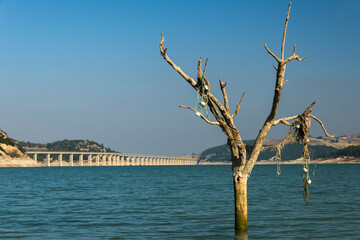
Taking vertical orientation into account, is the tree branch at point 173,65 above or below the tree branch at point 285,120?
above

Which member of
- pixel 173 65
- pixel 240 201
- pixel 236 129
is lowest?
pixel 240 201

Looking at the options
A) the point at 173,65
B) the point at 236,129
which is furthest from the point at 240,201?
the point at 173,65

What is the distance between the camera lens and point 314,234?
2247cm

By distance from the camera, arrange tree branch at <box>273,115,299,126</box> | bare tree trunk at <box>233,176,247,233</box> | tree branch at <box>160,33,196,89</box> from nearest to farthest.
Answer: tree branch at <box>160,33,196,89</box>, bare tree trunk at <box>233,176,247,233</box>, tree branch at <box>273,115,299,126</box>

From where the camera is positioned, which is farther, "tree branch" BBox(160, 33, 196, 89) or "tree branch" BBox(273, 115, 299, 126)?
"tree branch" BBox(273, 115, 299, 126)

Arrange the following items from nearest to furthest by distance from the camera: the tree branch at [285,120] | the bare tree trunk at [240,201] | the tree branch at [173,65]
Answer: the tree branch at [173,65] → the bare tree trunk at [240,201] → the tree branch at [285,120]

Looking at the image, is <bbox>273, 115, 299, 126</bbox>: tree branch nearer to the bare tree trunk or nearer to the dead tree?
the dead tree

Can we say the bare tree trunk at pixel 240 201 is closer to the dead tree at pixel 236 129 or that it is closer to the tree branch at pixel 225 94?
the dead tree at pixel 236 129

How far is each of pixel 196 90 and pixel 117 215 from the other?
1549 centimetres

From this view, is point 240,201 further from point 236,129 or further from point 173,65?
point 173,65

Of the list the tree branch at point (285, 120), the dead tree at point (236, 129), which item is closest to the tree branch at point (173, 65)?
the dead tree at point (236, 129)

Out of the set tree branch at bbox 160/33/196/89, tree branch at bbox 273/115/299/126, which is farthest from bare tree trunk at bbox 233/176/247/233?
tree branch at bbox 160/33/196/89

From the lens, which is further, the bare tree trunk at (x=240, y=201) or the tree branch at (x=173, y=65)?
the bare tree trunk at (x=240, y=201)

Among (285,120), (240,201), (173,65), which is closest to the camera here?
(173,65)
